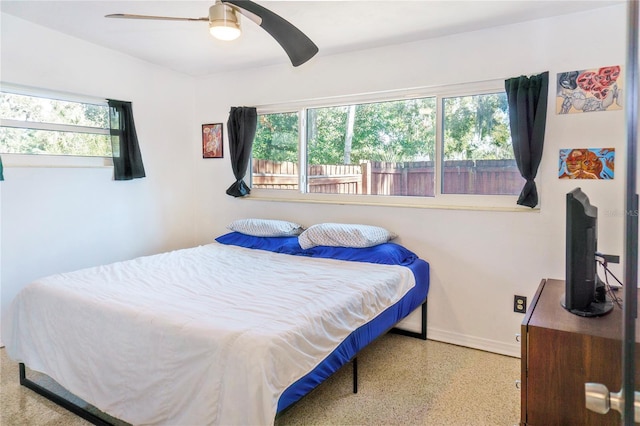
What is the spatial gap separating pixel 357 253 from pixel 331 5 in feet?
5.60

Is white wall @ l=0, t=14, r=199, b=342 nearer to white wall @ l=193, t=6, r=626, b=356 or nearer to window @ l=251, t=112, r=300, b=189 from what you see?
window @ l=251, t=112, r=300, b=189

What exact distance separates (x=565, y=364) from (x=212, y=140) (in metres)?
3.72

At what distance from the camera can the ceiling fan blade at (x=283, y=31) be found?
5.60ft

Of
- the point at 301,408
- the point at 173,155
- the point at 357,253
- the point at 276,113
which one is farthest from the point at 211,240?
the point at 301,408

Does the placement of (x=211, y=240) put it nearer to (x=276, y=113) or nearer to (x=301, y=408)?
(x=276, y=113)

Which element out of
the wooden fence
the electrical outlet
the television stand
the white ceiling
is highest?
the white ceiling

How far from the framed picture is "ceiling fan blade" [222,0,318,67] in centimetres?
225

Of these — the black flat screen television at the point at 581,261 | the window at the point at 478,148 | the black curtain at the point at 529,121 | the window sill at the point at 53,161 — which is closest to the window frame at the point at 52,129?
the window sill at the point at 53,161

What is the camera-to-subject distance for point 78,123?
3328mm

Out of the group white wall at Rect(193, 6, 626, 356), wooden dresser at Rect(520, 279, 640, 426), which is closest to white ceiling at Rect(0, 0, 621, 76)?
white wall at Rect(193, 6, 626, 356)

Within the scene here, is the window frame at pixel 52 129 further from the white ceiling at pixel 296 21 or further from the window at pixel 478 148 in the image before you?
the window at pixel 478 148

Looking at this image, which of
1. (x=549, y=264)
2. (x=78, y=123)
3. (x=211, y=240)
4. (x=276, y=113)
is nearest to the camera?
(x=549, y=264)

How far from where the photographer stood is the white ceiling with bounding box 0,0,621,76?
2.48 metres

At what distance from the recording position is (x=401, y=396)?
2.24m
